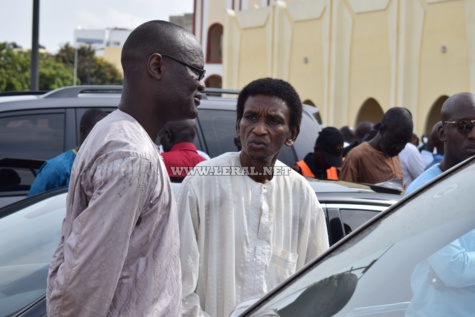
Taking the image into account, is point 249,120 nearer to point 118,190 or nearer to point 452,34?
point 118,190

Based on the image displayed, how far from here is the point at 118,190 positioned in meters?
2.26

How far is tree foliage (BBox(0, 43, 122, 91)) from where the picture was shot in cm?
5319

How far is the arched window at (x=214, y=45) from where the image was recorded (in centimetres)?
4441

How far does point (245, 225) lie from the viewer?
3.26 m

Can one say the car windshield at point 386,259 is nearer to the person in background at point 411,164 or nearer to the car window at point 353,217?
the car window at point 353,217

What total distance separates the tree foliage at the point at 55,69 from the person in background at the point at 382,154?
48.0m

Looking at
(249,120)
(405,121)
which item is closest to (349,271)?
(249,120)

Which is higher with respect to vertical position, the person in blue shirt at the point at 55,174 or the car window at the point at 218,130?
the car window at the point at 218,130

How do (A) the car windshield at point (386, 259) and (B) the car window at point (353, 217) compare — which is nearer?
(A) the car windshield at point (386, 259)

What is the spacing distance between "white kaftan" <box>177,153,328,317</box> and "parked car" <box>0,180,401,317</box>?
25.4 inches

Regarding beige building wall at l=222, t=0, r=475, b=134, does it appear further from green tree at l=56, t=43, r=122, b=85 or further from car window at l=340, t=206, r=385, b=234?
green tree at l=56, t=43, r=122, b=85

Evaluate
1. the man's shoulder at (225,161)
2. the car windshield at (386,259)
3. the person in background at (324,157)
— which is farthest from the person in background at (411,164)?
the car windshield at (386,259)

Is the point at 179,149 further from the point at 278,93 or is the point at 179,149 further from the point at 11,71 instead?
the point at 11,71

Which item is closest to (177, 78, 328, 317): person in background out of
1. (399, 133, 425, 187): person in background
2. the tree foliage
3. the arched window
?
(399, 133, 425, 187): person in background
